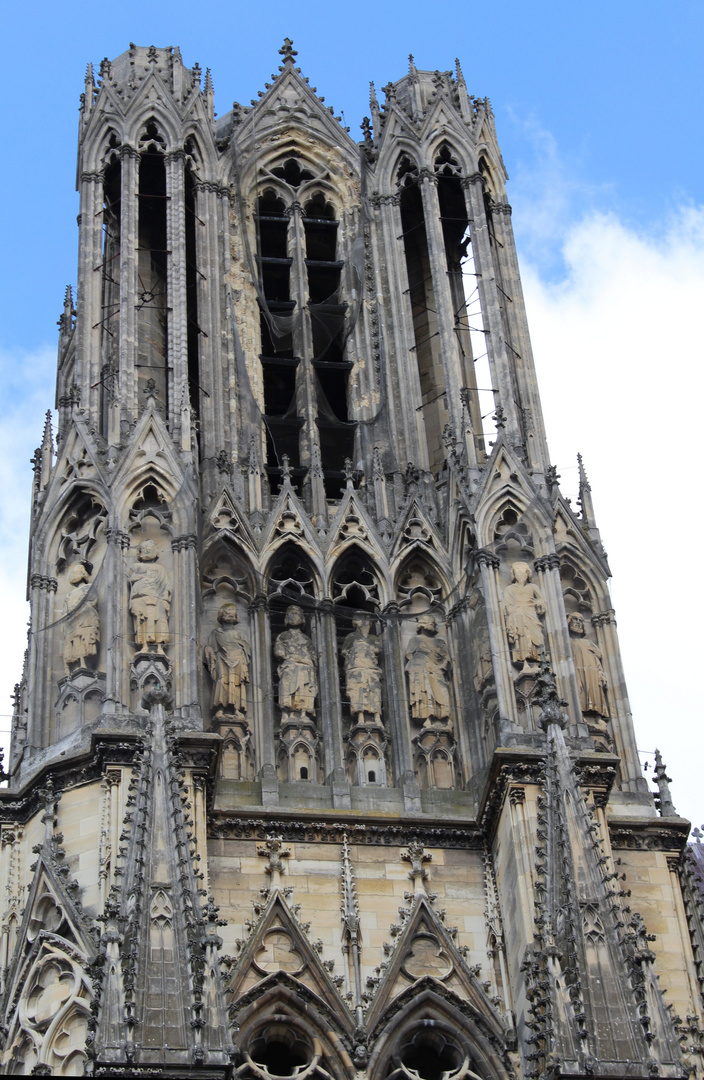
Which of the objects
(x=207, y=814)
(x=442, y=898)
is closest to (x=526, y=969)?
(x=442, y=898)

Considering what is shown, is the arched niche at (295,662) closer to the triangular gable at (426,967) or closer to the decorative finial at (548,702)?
the triangular gable at (426,967)

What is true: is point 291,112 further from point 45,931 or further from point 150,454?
point 45,931

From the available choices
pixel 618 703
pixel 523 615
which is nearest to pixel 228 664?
pixel 523 615

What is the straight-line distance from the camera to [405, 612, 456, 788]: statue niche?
2408 centimetres

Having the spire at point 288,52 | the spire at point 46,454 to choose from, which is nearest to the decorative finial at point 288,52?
the spire at point 288,52

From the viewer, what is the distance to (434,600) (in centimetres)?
2556

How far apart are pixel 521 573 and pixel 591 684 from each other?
4.58 ft

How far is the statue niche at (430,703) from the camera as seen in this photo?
948 inches

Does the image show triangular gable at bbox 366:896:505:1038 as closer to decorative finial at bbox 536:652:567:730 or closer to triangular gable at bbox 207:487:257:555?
decorative finial at bbox 536:652:567:730

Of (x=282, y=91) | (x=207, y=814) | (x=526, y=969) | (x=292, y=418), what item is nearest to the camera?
(x=526, y=969)

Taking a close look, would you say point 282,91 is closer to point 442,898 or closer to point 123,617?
point 123,617

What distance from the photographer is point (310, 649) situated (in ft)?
81.6

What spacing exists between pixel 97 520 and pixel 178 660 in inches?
88.9

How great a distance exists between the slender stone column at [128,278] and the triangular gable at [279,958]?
615 cm
